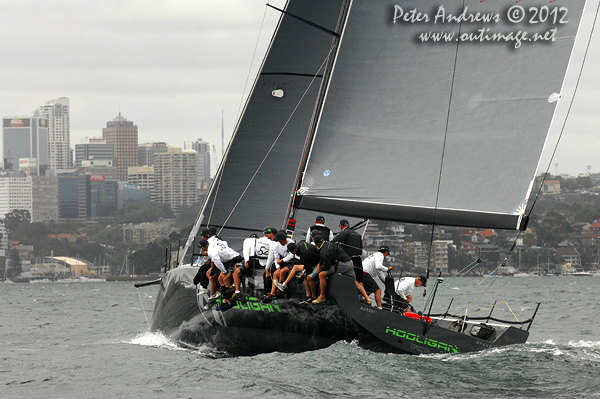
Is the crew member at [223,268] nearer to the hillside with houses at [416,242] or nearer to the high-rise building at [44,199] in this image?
the hillside with houses at [416,242]

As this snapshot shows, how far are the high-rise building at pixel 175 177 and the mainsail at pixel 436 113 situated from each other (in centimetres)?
16874

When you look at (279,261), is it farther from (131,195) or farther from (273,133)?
(131,195)

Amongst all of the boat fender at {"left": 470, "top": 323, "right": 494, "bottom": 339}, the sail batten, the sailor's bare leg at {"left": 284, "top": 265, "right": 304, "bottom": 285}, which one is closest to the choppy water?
the boat fender at {"left": 470, "top": 323, "right": 494, "bottom": 339}

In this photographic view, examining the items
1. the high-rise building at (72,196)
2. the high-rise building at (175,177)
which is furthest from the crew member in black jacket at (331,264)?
the high-rise building at (175,177)

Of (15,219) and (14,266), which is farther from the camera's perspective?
(15,219)

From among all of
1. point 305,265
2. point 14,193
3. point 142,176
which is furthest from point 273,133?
point 142,176

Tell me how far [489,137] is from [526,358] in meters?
2.58

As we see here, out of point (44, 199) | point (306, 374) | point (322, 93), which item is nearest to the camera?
point (306, 374)

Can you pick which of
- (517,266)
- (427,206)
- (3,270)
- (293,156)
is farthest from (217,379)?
(3,270)

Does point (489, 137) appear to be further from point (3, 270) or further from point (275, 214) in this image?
point (3, 270)

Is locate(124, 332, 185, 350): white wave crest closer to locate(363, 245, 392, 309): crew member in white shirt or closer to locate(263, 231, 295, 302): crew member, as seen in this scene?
locate(263, 231, 295, 302): crew member

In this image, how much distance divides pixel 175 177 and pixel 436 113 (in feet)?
587

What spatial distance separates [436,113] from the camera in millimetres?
10086

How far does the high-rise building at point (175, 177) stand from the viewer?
183m
